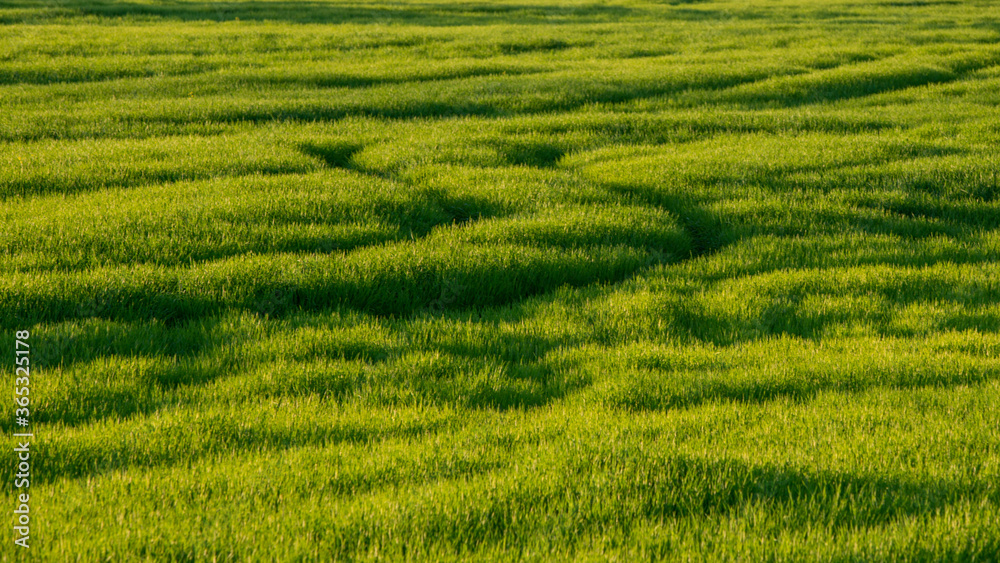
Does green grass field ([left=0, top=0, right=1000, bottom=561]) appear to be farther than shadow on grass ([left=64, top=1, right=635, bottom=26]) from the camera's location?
No

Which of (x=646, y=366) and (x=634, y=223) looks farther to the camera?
(x=634, y=223)

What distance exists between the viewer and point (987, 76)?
20453 millimetres

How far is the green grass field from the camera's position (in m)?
4.13

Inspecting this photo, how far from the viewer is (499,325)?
7.18 meters

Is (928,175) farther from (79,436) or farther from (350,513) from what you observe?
(79,436)

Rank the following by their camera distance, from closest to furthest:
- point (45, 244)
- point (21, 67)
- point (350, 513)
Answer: point (350, 513)
point (45, 244)
point (21, 67)

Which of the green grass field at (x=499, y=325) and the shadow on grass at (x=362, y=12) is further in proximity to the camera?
the shadow on grass at (x=362, y=12)

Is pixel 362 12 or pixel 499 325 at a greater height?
pixel 362 12

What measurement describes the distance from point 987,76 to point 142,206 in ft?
69.1

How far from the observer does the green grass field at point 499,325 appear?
4133mm

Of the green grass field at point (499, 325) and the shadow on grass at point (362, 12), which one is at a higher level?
the shadow on grass at point (362, 12)

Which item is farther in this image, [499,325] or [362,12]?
[362,12]

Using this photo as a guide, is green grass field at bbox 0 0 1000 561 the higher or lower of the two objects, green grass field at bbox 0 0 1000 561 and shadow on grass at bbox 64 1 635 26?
the lower

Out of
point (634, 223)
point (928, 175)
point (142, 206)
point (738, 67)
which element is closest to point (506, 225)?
point (634, 223)
